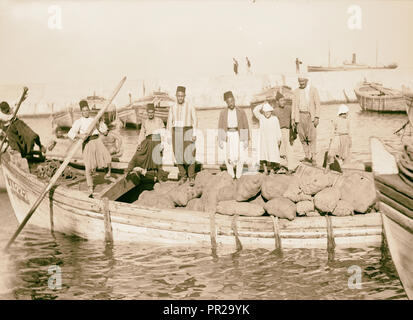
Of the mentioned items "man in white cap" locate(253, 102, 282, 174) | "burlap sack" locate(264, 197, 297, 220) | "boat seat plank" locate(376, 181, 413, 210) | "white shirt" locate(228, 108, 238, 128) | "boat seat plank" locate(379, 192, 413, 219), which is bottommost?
"burlap sack" locate(264, 197, 297, 220)

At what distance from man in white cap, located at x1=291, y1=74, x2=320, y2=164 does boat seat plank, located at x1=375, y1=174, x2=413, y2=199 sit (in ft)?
10.1

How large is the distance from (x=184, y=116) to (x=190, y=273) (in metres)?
3.07

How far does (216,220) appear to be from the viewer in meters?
8.34

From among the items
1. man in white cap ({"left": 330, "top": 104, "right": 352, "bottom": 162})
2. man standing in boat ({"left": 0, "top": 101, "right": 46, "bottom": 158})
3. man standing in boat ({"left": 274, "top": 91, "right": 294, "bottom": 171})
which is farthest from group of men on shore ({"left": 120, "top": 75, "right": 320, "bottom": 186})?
man standing in boat ({"left": 0, "top": 101, "right": 46, "bottom": 158})

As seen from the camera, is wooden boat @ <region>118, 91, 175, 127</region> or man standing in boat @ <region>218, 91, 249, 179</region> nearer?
man standing in boat @ <region>218, 91, 249, 179</region>

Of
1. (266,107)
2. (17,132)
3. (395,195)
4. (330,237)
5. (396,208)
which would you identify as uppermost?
(266,107)

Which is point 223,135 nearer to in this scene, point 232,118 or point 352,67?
point 232,118

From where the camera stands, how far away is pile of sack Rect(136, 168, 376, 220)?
8.16 meters

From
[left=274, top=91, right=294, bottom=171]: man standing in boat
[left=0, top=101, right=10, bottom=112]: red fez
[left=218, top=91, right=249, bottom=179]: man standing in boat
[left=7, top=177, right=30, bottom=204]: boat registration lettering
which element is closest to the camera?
[left=218, top=91, right=249, bottom=179]: man standing in boat

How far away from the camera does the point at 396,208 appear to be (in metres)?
6.73

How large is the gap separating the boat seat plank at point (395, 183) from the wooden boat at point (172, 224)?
1110mm

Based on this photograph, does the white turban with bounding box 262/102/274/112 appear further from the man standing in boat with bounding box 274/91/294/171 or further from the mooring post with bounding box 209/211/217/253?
the mooring post with bounding box 209/211/217/253

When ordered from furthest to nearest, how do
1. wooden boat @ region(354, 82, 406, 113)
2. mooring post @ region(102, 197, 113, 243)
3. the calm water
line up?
1. wooden boat @ region(354, 82, 406, 113)
2. mooring post @ region(102, 197, 113, 243)
3. the calm water

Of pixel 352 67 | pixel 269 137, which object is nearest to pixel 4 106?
pixel 269 137
